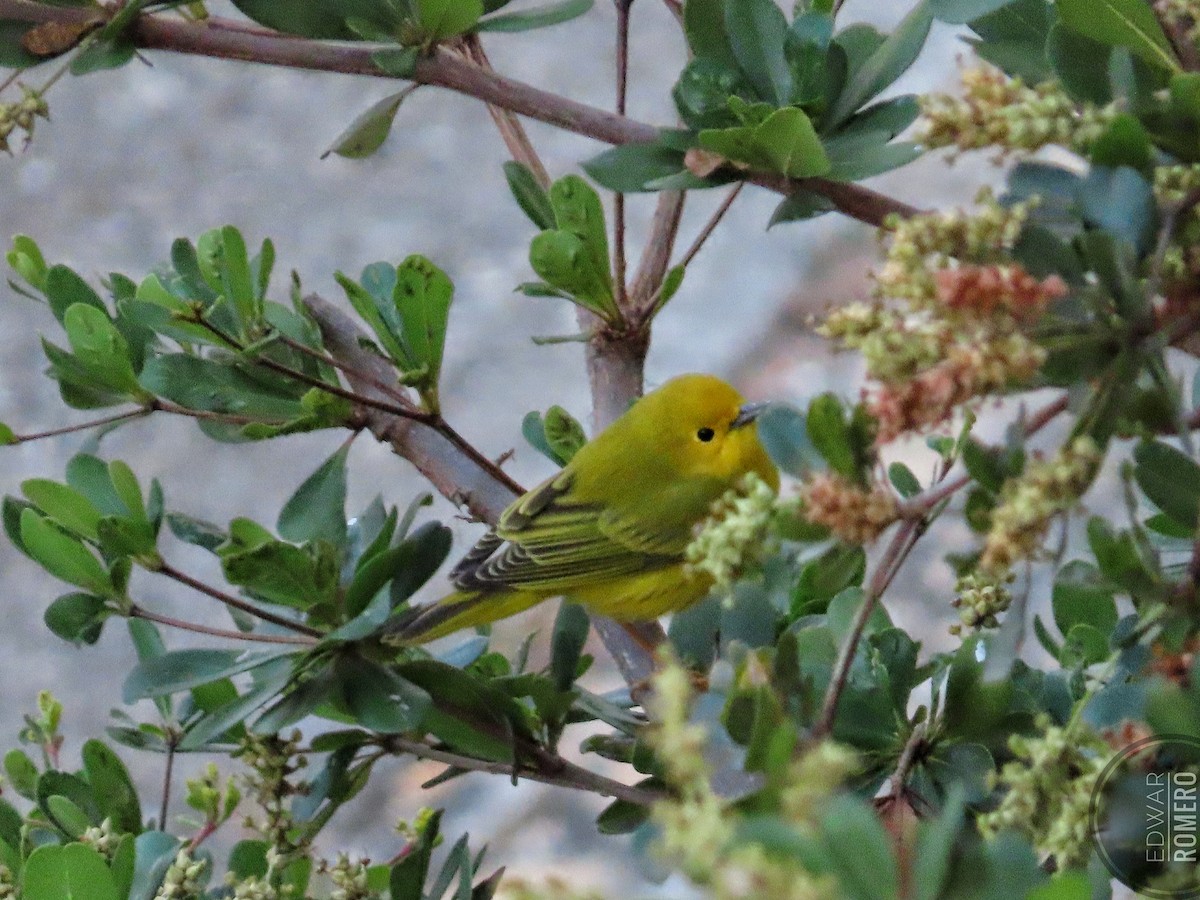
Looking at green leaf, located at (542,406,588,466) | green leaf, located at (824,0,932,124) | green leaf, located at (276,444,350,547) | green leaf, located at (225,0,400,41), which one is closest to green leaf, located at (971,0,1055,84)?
green leaf, located at (824,0,932,124)

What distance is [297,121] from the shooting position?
4508 mm

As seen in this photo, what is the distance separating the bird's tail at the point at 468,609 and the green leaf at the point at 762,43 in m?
0.56

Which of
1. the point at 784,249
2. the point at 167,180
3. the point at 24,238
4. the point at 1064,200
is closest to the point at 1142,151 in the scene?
the point at 1064,200

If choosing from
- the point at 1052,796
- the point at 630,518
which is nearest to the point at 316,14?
the point at 1052,796

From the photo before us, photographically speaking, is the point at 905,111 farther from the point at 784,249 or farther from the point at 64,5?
the point at 784,249

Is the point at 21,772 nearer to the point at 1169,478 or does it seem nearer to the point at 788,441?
the point at 788,441

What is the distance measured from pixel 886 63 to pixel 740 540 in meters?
0.40

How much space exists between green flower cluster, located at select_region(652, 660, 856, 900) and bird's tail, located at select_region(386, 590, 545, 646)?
0.84 meters

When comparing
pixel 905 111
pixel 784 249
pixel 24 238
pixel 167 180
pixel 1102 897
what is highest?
pixel 167 180

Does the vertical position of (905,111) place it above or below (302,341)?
below

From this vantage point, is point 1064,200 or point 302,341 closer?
point 1064,200

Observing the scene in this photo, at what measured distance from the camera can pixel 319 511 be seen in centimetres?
91

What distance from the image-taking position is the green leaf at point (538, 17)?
925mm

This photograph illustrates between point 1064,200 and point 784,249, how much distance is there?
3282 mm
